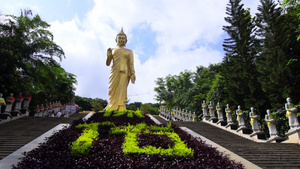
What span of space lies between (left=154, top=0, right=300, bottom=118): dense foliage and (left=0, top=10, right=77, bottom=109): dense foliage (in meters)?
10.8

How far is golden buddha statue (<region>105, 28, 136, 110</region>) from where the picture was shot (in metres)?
11.9

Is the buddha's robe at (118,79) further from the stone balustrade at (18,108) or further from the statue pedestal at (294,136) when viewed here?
the statue pedestal at (294,136)

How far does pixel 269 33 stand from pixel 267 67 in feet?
7.34

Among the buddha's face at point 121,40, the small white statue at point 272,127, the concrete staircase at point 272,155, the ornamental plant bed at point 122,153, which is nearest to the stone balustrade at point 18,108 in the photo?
the ornamental plant bed at point 122,153

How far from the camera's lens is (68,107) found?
18.1 meters

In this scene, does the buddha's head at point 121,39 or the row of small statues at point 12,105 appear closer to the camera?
the row of small statues at point 12,105

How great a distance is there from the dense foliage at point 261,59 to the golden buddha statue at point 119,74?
695 centimetres

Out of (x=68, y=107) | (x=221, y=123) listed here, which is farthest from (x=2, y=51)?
(x=221, y=123)

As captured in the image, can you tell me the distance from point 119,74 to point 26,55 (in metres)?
5.08

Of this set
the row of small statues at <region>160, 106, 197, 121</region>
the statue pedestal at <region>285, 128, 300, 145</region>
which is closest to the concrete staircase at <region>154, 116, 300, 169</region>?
the statue pedestal at <region>285, 128, 300, 145</region>

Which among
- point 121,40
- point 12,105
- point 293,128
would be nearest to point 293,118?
point 293,128

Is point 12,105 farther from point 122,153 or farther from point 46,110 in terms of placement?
point 122,153

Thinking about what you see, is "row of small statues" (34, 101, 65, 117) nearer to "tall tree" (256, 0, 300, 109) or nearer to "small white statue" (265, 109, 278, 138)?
"small white statue" (265, 109, 278, 138)

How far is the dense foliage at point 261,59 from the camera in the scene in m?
12.9
